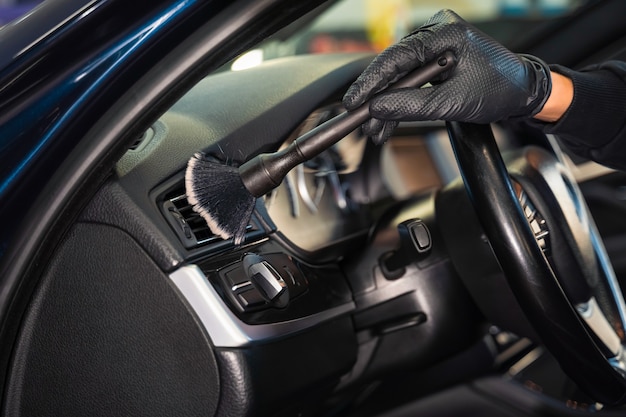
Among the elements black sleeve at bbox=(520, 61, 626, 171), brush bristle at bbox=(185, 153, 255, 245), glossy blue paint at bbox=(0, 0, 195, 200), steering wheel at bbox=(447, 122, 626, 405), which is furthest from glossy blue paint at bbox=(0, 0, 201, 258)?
black sleeve at bbox=(520, 61, 626, 171)

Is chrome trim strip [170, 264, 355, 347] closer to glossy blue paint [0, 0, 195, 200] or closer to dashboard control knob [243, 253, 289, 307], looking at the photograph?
dashboard control knob [243, 253, 289, 307]

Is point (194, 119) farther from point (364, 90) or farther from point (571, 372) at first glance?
point (571, 372)

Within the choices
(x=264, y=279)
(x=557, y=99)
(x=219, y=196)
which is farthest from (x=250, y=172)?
(x=557, y=99)

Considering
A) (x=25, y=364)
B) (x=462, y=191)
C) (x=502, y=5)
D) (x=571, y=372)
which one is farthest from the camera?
(x=502, y=5)

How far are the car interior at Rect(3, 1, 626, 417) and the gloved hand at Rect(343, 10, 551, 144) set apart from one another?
0.31ft

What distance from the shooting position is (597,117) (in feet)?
3.40

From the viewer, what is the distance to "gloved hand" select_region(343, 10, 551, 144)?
2.52ft

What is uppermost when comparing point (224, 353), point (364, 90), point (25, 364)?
point (364, 90)

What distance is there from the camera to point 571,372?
998 millimetres

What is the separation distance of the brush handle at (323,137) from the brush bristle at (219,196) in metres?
0.03

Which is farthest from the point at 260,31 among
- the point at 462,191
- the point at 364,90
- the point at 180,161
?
the point at 462,191

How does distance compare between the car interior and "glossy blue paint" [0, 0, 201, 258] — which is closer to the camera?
"glossy blue paint" [0, 0, 201, 258]

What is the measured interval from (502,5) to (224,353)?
3.86 m

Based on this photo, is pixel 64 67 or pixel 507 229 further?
pixel 507 229
